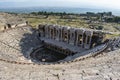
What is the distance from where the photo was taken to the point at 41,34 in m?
54.2

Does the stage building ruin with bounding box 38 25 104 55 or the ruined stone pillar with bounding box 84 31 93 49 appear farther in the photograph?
the stage building ruin with bounding box 38 25 104 55

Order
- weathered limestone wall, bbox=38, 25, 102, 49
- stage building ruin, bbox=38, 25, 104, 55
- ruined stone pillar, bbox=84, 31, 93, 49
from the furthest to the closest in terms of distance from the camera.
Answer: weathered limestone wall, bbox=38, 25, 102, 49 < stage building ruin, bbox=38, 25, 104, 55 < ruined stone pillar, bbox=84, 31, 93, 49

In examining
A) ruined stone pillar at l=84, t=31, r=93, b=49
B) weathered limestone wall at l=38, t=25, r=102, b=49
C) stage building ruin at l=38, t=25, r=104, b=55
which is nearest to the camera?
ruined stone pillar at l=84, t=31, r=93, b=49

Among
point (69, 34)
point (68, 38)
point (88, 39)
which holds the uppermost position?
point (69, 34)

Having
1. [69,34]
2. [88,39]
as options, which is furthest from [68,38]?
[88,39]

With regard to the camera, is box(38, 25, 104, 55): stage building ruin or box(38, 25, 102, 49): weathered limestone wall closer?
box(38, 25, 104, 55): stage building ruin

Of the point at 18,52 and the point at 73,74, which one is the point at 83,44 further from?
the point at 73,74

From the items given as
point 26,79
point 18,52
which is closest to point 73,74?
point 26,79

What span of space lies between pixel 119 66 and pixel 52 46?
34.6 meters

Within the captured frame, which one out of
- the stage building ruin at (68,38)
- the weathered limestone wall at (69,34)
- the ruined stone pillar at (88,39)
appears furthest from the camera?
the weathered limestone wall at (69,34)

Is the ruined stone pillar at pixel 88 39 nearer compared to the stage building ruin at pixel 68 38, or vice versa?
the ruined stone pillar at pixel 88 39

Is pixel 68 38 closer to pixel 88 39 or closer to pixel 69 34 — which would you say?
pixel 69 34

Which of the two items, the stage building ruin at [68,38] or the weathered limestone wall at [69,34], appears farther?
the weathered limestone wall at [69,34]

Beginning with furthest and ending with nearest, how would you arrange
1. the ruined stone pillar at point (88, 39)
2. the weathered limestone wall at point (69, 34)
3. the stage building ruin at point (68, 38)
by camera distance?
the weathered limestone wall at point (69, 34), the stage building ruin at point (68, 38), the ruined stone pillar at point (88, 39)
